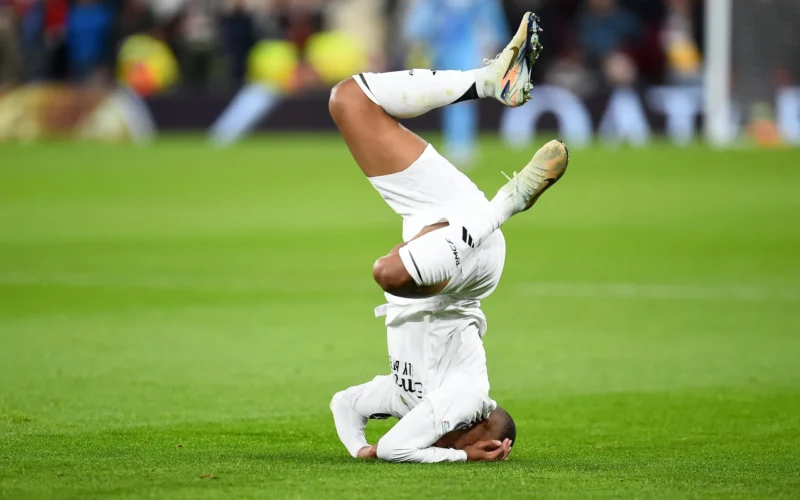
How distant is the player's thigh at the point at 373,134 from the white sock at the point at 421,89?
5 cm

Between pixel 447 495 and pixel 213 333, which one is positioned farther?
pixel 213 333

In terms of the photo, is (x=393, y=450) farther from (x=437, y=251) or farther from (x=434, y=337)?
(x=437, y=251)

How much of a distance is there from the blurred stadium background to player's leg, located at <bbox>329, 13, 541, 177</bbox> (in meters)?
1.39

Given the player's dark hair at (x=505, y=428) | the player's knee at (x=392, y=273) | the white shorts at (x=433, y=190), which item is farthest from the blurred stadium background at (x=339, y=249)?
the white shorts at (x=433, y=190)

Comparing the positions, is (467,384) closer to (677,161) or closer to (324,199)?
(324,199)

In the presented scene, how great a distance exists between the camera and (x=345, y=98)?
20.2 ft

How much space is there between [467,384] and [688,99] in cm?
1976

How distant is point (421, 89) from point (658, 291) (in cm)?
658

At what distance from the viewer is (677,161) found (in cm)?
2170

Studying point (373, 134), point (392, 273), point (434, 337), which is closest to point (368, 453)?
point (434, 337)

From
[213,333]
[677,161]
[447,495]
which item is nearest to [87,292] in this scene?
[213,333]

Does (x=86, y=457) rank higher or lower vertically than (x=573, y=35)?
lower

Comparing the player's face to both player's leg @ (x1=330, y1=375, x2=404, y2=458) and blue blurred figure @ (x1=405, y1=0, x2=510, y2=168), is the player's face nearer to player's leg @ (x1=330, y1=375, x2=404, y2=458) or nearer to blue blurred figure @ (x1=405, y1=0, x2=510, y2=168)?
player's leg @ (x1=330, y1=375, x2=404, y2=458)

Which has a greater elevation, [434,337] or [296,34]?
[296,34]
